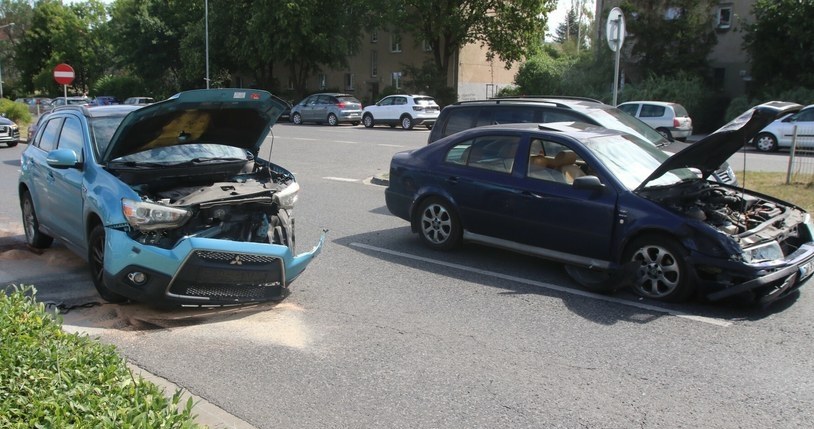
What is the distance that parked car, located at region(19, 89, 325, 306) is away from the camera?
17.7 feet

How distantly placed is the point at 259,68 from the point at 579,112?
44090mm

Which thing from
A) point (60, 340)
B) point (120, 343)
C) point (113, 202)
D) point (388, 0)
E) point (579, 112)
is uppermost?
point (388, 0)

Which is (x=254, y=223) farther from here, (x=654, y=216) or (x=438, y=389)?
(x=654, y=216)

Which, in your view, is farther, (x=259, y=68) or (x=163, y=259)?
(x=259, y=68)

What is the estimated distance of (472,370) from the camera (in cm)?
470

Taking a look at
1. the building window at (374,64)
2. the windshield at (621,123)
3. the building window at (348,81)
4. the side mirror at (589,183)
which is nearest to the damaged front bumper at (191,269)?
the side mirror at (589,183)

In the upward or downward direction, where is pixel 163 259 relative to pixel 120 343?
upward

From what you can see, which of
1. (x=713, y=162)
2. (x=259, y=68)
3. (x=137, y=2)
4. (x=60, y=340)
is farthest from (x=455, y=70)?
(x=60, y=340)

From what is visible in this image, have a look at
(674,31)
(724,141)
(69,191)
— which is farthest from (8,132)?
(674,31)

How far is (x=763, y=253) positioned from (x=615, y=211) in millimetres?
1307

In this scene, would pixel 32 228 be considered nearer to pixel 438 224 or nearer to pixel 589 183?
pixel 438 224

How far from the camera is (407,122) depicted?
3206cm

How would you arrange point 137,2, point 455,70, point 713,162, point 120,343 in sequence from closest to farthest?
point 120,343, point 713,162, point 455,70, point 137,2

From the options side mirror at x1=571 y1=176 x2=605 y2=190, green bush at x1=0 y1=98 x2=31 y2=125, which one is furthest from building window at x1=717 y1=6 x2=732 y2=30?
green bush at x1=0 y1=98 x2=31 y2=125
